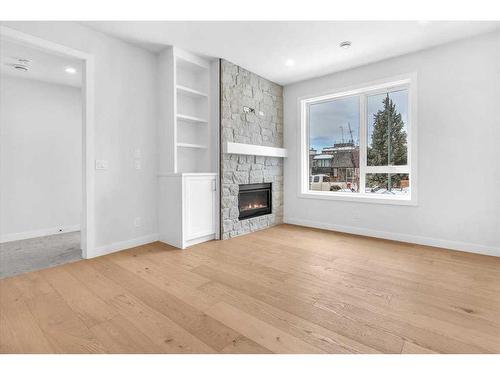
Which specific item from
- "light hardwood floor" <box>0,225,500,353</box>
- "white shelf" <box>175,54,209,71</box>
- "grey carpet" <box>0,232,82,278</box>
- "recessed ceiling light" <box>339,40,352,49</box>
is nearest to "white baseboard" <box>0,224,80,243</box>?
"grey carpet" <box>0,232,82,278</box>

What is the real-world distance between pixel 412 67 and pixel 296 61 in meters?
1.53

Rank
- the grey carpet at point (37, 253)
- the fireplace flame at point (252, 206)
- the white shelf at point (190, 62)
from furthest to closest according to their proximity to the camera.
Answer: the fireplace flame at point (252, 206) → the white shelf at point (190, 62) → the grey carpet at point (37, 253)

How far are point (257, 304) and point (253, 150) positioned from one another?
2.57m

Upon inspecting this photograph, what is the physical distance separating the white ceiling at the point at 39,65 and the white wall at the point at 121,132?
330 millimetres

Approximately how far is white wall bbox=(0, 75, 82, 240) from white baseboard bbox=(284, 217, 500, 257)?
403 centimetres

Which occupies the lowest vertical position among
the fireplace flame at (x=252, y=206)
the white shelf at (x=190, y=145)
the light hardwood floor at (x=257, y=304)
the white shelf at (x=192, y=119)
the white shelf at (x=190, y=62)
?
the light hardwood floor at (x=257, y=304)

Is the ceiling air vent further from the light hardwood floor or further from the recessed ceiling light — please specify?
the recessed ceiling light

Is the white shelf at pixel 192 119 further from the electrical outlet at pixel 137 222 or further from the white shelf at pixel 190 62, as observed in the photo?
the electrical outlet at pixel 137 222

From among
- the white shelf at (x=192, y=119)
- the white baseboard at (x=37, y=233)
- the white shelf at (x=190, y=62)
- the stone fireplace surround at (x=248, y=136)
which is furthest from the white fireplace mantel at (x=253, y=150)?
the white baseboard at (x=37, y=233)

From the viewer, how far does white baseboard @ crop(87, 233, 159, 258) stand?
2.96 meters

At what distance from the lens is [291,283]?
2215mm

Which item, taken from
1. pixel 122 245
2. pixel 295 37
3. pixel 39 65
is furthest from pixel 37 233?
pixel 295 37

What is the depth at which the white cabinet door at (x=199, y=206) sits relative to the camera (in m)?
3.29
